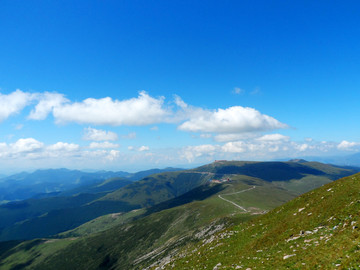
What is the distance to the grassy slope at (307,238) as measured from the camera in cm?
2170

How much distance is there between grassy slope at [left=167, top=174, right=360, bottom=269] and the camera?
21703 millimetres

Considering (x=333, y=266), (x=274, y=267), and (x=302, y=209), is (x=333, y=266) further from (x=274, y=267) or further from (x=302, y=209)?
(x=302, y=209)

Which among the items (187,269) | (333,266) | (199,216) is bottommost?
(199,216)

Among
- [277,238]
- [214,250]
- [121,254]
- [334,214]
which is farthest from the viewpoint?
[121,254]

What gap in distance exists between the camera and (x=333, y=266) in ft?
62.2

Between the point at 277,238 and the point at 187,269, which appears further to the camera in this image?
the point at 187,269

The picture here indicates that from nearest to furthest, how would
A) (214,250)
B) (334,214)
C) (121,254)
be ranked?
(334,214) < (214,250) < (121,254)

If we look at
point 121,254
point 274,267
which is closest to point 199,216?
point 121,254

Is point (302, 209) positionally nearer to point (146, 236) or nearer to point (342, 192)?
point (342, 192)

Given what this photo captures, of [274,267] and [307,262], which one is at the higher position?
[307,262]

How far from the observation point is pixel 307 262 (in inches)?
877

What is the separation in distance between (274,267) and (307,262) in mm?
4060

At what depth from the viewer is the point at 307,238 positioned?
30125 mm

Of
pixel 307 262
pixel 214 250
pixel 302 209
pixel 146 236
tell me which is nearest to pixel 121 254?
pixel 146 236
